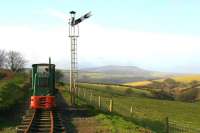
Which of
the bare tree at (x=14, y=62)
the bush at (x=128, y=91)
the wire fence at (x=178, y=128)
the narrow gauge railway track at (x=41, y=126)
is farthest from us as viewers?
the bare tree at (x=14, y=62)

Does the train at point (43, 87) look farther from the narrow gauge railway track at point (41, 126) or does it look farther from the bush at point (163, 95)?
the bush at point (163, 95)

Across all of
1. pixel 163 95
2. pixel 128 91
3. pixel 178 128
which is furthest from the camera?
A: pixel 163 95

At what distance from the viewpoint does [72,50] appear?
141ft

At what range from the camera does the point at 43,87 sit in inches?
1420

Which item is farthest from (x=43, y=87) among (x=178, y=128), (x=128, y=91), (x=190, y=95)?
(x=190, y=95)

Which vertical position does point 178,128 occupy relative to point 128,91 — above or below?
below

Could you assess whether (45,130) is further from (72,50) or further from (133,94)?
(133,94)

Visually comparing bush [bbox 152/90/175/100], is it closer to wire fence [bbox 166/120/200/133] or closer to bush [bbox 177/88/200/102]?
bush [bbox 177/88/200/102]

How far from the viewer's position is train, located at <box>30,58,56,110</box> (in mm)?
35250

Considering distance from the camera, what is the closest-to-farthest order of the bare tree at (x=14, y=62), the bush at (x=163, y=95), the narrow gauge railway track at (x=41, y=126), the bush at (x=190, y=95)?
1. the narrow gauge railway track at (x=41, y=126)
2. the bush at (x=163, y=95)
3. the bush at (x=190, y=95)
4. the bare tree at (x=14, y=62)

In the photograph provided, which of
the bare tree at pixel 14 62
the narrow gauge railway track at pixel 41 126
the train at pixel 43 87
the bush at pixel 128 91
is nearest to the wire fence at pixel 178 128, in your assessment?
the narrow gauge railway track at pixel 41 126

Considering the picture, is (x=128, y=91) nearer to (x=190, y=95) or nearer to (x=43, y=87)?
(x=190, y=95)

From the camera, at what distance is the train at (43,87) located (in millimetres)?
35250

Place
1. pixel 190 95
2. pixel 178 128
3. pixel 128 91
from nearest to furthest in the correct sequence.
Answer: pixel 178 128 < pixel 128 91 < pixel 190 95
